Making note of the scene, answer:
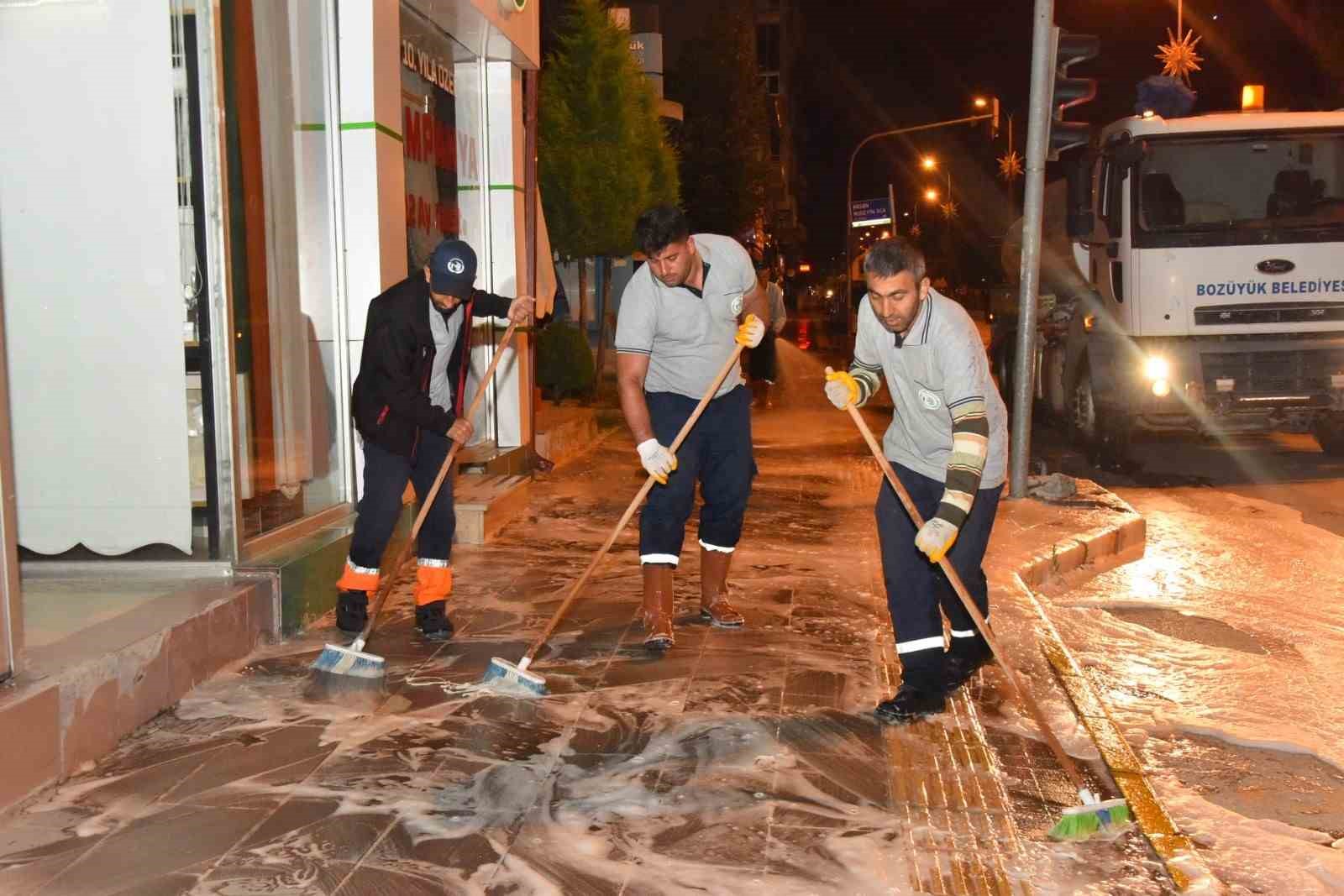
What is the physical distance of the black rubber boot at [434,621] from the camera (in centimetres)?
636

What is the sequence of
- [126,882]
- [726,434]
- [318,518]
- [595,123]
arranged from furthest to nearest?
[595,123] → [318,518] → [726,434] → [126,882]

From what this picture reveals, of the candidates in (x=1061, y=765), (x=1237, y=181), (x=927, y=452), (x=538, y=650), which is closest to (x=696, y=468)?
(x=538, y=650)

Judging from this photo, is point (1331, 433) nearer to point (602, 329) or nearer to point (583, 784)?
point (602, 329)

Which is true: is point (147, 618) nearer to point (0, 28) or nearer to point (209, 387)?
point (209, 387)

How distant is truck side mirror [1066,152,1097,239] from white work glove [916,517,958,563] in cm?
908

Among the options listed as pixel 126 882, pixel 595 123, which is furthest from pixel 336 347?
pixel 595 123

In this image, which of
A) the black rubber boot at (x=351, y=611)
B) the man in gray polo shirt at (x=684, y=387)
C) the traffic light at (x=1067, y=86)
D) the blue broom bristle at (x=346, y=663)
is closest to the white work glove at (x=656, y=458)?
the man in gray polo shirt at (x=684, y=387)

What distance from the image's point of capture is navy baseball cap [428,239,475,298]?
19.2 ft

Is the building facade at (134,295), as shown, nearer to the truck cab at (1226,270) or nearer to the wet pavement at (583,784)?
the wet pavement at (583,784)

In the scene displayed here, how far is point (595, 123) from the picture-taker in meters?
18.3

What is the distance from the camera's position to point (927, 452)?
5.27 m

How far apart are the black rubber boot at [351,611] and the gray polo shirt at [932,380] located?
2.47m

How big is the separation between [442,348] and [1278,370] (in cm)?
858

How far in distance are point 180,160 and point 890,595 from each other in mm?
3404
